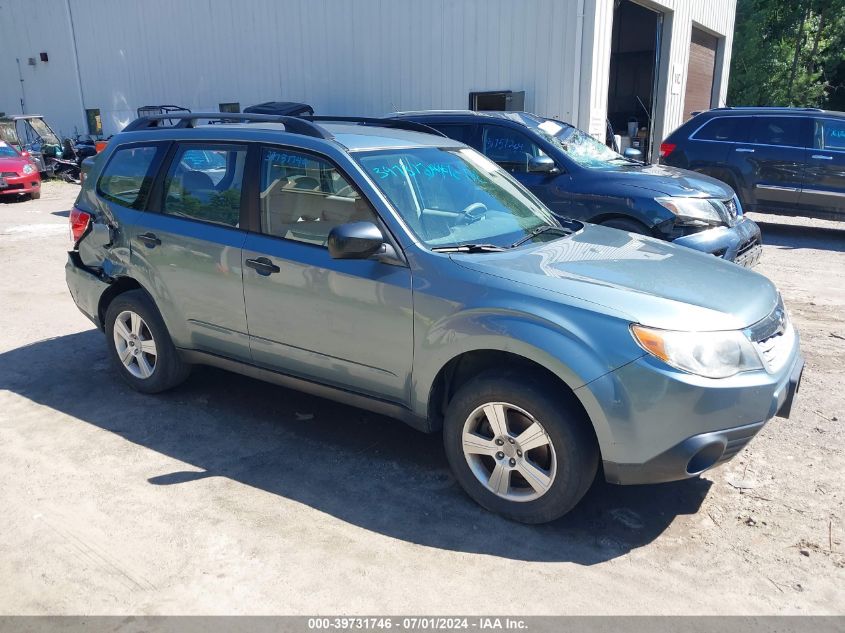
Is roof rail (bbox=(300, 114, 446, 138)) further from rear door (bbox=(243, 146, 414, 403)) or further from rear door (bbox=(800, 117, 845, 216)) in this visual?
rear door (bbox=(800, 117, 845, 216))

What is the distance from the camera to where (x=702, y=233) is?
676 centimetres

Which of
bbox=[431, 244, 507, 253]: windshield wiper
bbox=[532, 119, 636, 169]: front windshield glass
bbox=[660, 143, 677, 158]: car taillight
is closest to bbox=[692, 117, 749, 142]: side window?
bbox=[660, 143, 677, 158]: car taillight

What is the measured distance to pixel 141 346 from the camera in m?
4.84

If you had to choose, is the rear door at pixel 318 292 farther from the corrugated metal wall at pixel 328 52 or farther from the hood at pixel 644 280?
the corrugated metal wall at pixel 328 52

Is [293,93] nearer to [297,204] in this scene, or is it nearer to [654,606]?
[297,204]

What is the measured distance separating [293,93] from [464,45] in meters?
5.83

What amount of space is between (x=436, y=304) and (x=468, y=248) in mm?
392

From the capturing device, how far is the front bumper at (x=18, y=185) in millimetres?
15559

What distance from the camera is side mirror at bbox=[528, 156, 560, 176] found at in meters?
7.46

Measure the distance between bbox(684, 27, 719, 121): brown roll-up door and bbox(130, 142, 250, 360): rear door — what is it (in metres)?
15.7

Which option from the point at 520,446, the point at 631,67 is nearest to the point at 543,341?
the point at 520,446

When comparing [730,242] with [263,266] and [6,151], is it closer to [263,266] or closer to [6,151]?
[263,266]

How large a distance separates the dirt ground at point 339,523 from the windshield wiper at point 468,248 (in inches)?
48.8

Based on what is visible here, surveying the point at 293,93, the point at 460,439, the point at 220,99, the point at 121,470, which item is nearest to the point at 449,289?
the point at 460,439
